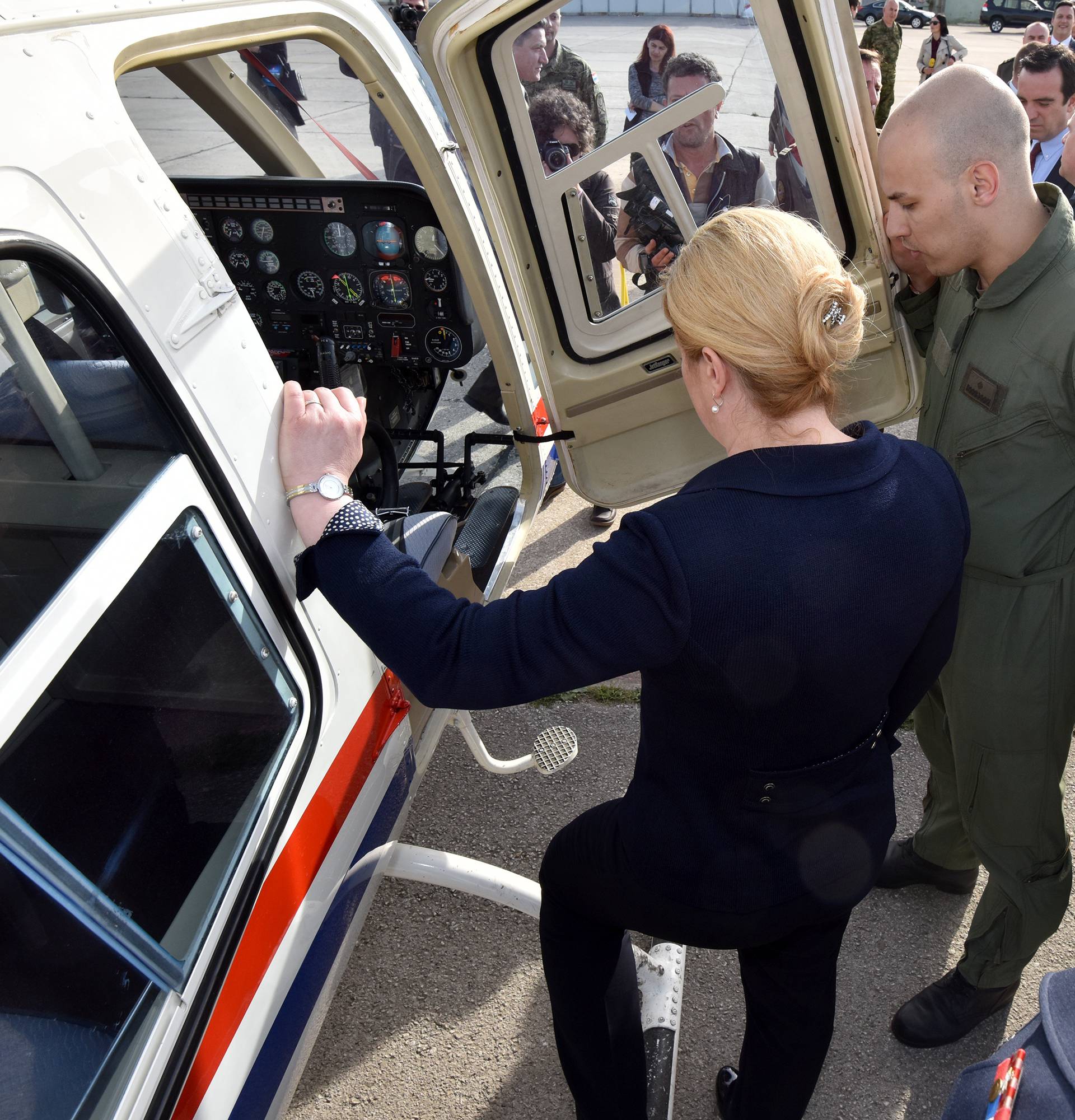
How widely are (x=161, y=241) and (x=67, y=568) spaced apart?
0.49 metres

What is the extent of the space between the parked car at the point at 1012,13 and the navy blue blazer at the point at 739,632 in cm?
3064

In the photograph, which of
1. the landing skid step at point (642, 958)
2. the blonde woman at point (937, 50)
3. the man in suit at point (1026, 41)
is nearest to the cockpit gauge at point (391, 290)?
the landing skid step at point (642, 958)

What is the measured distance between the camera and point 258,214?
3189 millimetres

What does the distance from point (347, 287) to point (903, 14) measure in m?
27.8

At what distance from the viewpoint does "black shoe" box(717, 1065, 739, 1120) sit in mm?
2196

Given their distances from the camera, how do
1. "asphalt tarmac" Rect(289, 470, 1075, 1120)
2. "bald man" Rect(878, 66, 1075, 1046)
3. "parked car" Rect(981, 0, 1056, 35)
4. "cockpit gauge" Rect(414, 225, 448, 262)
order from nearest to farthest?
"bald man" Rect(878, 66, 1075, 1046), "asphalt tarmac" Rect(289, 470, 1075, 1120), "cockpit gauge" Rect(414, 225, 448, 262), "parked car" Rect(981, 0, 1056, 35)

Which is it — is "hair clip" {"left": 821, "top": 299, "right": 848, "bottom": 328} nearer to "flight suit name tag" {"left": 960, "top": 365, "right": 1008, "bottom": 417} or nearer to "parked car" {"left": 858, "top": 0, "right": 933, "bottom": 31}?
"flight suit name tag" {"left": 960, "top": 365, "right": 1008, "bottom": 417}

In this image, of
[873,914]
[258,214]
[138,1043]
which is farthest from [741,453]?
[258,214]

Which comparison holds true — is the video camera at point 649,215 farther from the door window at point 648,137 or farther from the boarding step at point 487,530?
the boarding step at point 487,530

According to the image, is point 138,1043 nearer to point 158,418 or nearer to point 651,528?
point 158,418

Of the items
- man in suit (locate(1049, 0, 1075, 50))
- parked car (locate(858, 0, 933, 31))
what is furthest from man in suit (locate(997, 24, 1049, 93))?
parked car (locate(858, 0, 933, 31))

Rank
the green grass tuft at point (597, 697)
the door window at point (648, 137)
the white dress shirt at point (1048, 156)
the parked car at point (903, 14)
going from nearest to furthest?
the door window at point (648, 137) < the green grass tuft at point (597, 697) < the white dress shirt at point (1048, 156) < the parked car at point (903, 14)

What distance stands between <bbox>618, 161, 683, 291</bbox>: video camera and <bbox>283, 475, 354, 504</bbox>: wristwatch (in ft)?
5.01

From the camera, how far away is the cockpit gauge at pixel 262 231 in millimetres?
3225
